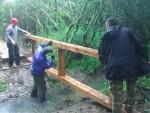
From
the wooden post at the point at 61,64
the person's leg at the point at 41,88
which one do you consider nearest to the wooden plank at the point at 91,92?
the wooden post at the point at 61,64

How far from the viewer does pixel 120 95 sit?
6004 millimetres

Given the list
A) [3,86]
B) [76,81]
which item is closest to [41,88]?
[76,81]

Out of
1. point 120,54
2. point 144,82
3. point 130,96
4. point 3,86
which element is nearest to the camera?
point 120,54

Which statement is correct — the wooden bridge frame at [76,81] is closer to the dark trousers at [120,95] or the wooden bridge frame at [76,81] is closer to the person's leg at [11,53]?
the dark trousers at [120,95]

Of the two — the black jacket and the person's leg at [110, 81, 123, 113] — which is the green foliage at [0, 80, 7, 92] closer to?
the person's leg at [110, 81, 123, 113]

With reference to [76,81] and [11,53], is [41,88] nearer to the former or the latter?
[76,81]

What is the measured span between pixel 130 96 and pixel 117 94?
0.34 m

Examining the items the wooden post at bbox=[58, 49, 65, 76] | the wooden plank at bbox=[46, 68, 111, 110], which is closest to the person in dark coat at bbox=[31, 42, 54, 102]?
the wooden post at bbox=[58, 49, 65, 76]

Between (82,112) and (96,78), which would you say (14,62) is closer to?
(96,78)

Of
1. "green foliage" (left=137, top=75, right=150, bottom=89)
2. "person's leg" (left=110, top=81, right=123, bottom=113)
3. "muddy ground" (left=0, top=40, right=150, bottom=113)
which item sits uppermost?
"person's leg" (left=110, top=81, right=123, bottom=113)

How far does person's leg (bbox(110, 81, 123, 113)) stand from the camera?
5910 mm

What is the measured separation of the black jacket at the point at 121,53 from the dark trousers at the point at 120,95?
0.73 feet

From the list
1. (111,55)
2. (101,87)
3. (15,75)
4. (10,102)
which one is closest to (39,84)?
(10,102)

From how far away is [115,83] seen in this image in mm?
5883
